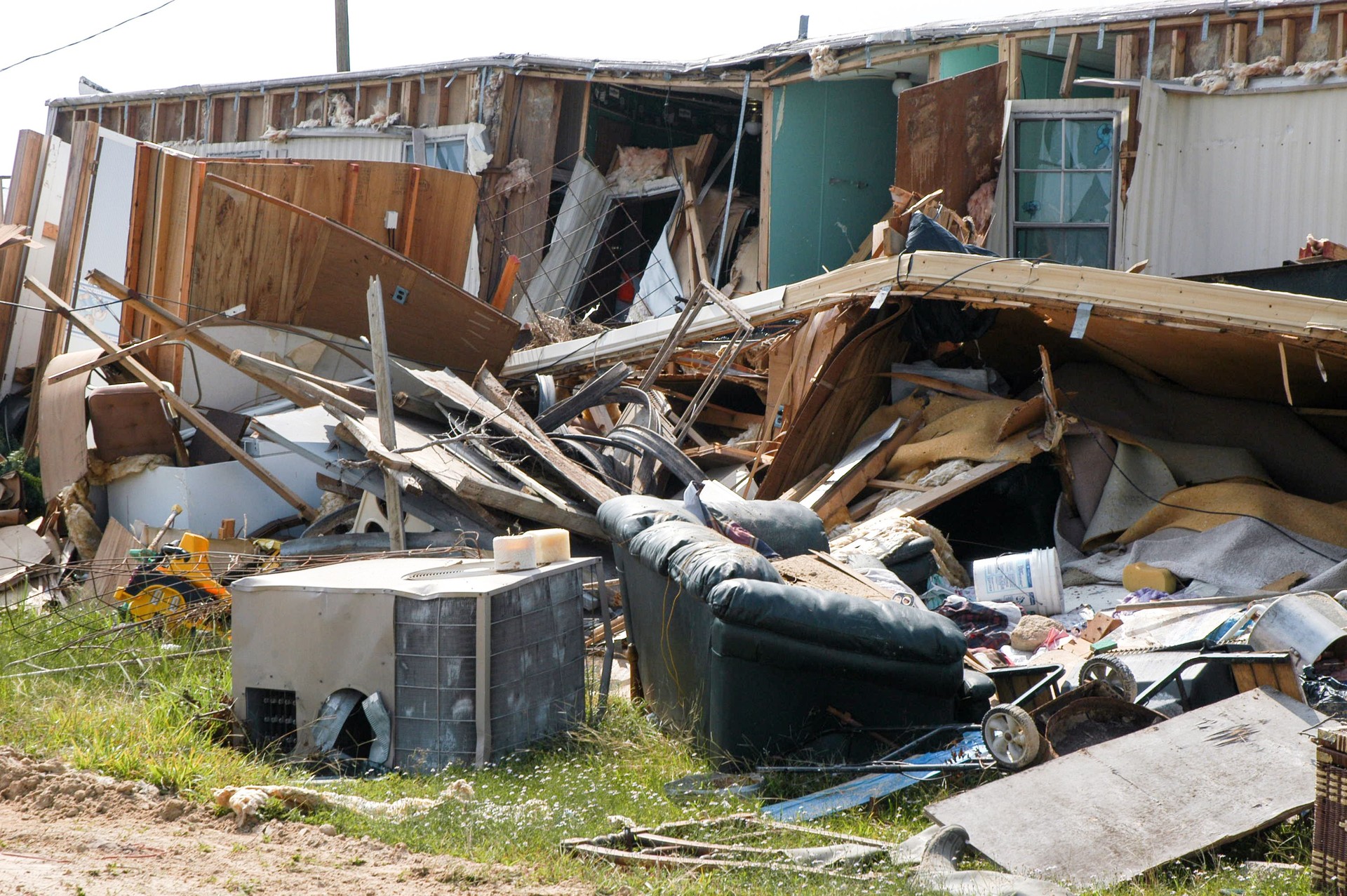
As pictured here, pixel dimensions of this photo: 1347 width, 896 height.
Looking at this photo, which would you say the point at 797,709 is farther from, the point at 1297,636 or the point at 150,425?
the point at 150,425

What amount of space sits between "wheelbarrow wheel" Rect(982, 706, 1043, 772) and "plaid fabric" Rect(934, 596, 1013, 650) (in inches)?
83.3

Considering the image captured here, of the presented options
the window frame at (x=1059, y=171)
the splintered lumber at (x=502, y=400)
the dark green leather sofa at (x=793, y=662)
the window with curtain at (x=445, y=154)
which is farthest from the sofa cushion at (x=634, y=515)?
the window with curtain at (x=445, y=154)

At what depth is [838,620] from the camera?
176 inches

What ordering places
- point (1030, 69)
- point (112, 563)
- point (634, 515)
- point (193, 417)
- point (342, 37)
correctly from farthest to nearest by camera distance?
point (342, 37), point (1030, 69), point (193, 417), point (112, 563), point (634, 515)

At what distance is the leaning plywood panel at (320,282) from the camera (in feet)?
31.7

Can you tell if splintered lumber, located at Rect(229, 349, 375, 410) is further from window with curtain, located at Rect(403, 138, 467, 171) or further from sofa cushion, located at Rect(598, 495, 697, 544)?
window with curtain, located at Rect(403, 138, 467, 171)

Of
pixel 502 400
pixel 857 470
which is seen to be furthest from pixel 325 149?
pixel 857 470

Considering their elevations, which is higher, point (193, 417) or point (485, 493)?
point (193, 417)

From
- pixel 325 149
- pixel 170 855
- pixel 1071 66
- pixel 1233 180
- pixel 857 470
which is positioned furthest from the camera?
pixel 325 149

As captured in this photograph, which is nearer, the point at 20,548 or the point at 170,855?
the point at 170,855

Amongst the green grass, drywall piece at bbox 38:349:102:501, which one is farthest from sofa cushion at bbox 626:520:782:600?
drywall piece at bbox 38:349:102:501

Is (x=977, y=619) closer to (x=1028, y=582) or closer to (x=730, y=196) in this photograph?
(x=1028, y=582)

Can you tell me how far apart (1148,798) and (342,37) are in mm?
19339

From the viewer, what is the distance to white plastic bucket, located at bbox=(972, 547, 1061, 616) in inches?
264
